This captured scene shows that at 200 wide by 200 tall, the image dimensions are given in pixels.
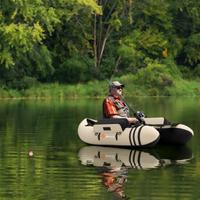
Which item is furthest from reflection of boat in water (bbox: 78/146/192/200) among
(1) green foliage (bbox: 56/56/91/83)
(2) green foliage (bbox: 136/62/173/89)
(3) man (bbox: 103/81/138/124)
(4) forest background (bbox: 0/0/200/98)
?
(1) green foliage (bbox: 56/56/91/83)

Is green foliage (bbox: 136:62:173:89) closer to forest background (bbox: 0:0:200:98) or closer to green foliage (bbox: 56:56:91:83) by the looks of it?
forest background (bbox: 0:0:200:98)

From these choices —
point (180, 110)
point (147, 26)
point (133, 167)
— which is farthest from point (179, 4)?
point (133, 167)

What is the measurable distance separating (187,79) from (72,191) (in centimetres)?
4803

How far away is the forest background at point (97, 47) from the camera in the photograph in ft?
171

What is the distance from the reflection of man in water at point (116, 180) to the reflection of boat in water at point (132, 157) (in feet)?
2.55

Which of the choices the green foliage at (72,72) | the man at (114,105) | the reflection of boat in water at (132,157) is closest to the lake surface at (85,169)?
the reflection of boat in water at (132,157)

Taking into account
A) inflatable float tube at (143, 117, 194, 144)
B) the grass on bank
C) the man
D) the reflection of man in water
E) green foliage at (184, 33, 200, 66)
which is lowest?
the grass on bank

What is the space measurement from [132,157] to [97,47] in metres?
42.5

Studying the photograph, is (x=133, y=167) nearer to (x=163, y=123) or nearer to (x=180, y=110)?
(x=163, y=123)

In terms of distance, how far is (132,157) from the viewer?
19.0 meters

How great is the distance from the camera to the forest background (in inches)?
2048

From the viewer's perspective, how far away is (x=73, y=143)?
2270 centimetres

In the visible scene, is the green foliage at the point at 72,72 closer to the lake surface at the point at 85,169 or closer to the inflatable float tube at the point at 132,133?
the lake surface at the point at 85,169

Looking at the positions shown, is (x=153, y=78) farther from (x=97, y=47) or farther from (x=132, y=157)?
(x=132, y=157)
